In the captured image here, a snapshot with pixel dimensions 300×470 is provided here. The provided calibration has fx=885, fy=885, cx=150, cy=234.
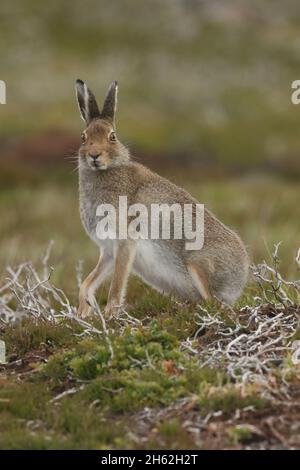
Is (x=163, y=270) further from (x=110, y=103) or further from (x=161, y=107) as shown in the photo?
(x=161, y=107)

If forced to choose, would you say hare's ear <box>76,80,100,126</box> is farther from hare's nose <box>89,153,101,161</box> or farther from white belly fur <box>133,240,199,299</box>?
white belly fur <box>133,240,199,299</box>

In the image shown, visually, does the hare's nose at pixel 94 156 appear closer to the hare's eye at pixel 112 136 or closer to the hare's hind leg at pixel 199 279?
the hare's eye at pixel 112 136

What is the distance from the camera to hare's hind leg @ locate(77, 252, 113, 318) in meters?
10.1

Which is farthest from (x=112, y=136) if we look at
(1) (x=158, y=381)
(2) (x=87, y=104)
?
(1) (x=158, y=381)

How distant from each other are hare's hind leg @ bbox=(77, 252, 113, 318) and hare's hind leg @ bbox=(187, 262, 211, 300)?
114 cm

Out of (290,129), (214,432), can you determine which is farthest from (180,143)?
(214,432)

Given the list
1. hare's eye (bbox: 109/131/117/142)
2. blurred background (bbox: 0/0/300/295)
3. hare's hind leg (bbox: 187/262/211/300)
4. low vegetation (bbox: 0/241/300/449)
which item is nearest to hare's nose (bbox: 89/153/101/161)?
hare's eye (bbox: 109/131/117/142)

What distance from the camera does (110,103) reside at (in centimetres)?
1023

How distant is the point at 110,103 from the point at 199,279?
231 cm

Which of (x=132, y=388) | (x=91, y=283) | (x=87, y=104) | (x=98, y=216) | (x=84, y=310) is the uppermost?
(x=87, y=104)

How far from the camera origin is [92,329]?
28.0 feet

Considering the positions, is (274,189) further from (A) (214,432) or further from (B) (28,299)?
(A) (214,432)

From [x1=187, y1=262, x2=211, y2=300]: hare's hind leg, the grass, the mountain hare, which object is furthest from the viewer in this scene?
the mountain hare
